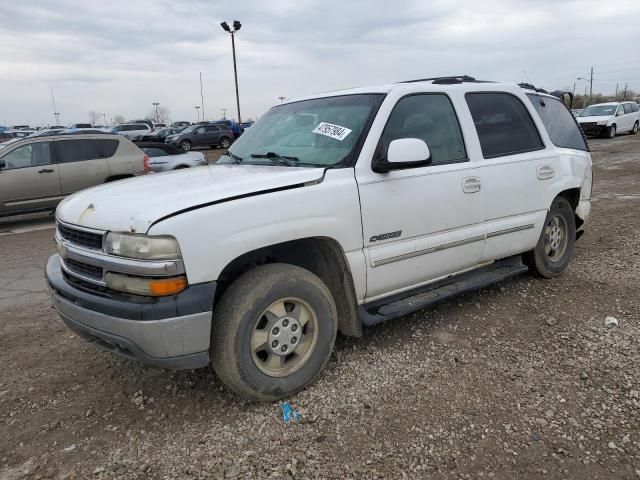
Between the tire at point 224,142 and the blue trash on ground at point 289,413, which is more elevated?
the tire at point 224,142

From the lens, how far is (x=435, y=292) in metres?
3.83

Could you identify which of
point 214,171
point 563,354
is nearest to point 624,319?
point 563,354

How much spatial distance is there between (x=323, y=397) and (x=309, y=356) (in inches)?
10.2

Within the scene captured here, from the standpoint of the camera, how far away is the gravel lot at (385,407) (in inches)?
99.3

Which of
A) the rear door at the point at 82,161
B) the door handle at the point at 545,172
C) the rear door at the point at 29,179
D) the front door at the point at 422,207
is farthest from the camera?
the rear door at the point at 82,161

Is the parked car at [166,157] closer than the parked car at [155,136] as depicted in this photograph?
Yes

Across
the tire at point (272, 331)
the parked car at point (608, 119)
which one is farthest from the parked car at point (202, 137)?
the tire at point (272, 331)

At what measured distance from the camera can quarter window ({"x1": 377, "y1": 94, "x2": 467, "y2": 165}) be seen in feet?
11.7

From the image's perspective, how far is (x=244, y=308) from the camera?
2789 mm

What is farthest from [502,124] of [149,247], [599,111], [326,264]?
[599,111]

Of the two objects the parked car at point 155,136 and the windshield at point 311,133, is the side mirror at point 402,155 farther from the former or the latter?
the parked car at point 155,136

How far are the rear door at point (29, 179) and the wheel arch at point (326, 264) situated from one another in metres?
8.26

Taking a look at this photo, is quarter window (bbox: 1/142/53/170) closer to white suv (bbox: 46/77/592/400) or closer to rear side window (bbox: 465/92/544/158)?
white suv (bbox: 46/77/592/400)

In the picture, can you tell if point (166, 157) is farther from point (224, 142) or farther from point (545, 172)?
point (224, 142)
